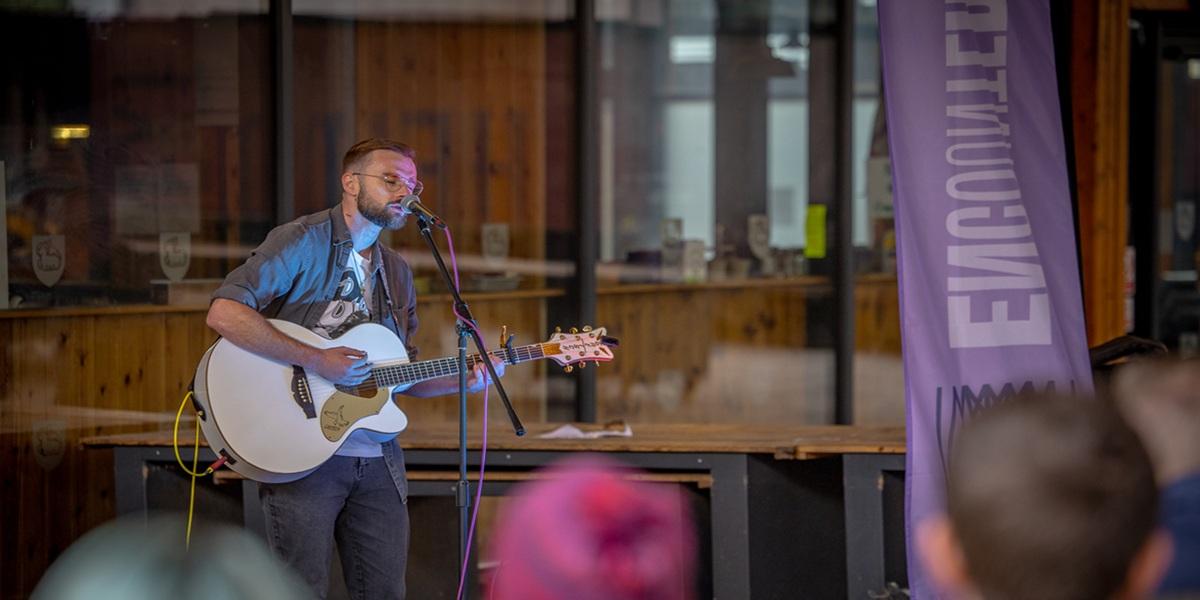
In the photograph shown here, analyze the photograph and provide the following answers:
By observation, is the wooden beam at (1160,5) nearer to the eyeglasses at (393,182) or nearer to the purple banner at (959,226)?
the purple banner at (959,226)

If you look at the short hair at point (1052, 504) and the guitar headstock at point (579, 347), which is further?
the guitar headstock at point (579, 347)

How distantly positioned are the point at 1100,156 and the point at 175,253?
13.1 ft

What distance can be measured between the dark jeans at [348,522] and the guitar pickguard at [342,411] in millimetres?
75

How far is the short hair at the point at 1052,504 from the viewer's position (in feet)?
4.04

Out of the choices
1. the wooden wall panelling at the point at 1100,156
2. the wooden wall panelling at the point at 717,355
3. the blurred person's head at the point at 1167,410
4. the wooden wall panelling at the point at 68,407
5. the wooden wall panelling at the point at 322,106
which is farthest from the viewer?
the wooden wall panelling at the point at 717,355

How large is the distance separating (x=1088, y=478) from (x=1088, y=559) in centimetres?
7

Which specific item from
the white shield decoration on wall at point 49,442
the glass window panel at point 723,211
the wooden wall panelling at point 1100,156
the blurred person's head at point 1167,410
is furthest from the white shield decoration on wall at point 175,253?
the blurred person's head at point 1167,410

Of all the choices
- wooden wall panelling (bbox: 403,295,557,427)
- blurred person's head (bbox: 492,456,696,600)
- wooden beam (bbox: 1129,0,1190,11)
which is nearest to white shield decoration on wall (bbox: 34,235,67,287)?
wooden wall panelling (bbox: 403,295,557,427)

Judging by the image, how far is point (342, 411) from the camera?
3.79m

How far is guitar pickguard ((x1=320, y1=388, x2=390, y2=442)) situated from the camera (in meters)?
3.76

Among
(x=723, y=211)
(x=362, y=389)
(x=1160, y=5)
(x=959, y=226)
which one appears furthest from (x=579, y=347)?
(x=1160, y=5)

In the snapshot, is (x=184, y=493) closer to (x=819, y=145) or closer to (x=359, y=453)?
(x=359, y=453)

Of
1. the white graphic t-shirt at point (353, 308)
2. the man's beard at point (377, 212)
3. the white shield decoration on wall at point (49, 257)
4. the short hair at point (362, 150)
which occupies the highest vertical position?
the short hair at point (362, 150)

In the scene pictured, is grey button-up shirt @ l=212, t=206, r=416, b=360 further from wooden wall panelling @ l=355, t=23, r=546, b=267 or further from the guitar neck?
Result: wooden wall panelling @ l=355, t=23, r=546, b=267
